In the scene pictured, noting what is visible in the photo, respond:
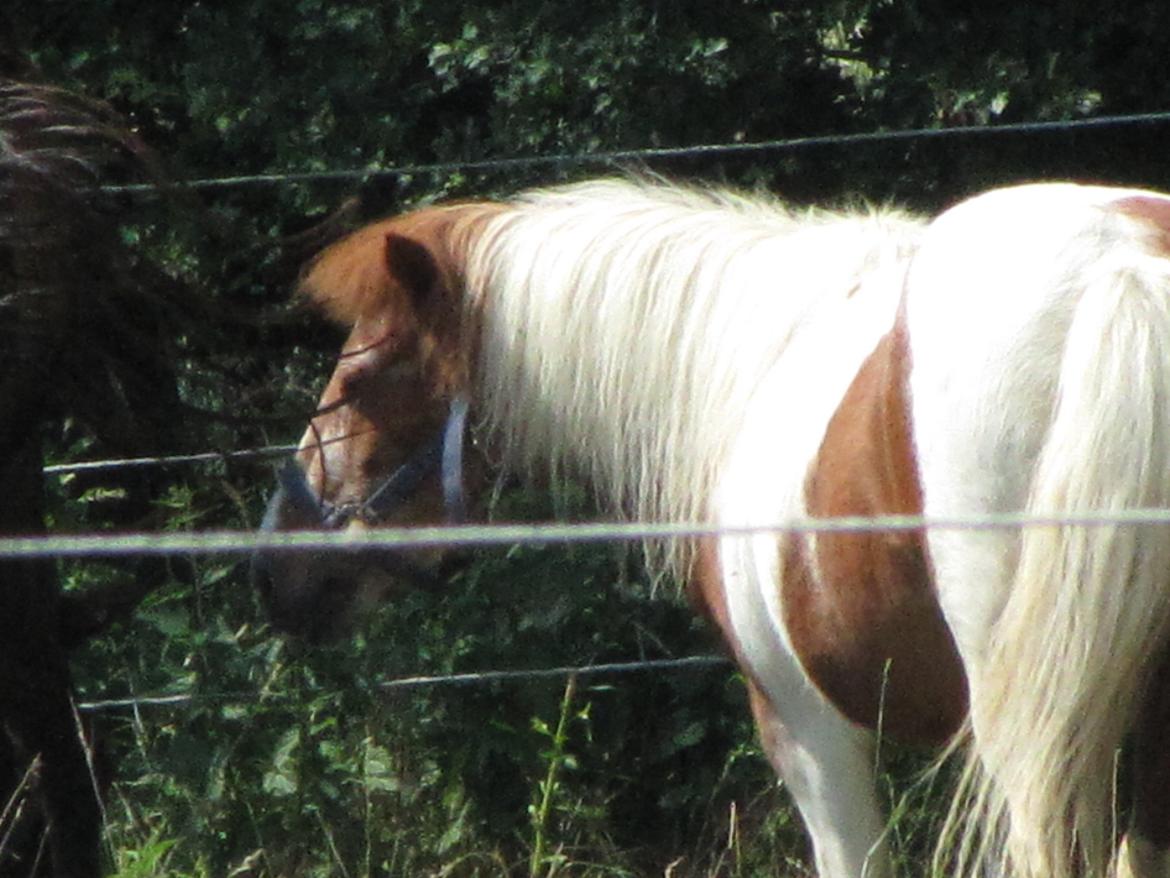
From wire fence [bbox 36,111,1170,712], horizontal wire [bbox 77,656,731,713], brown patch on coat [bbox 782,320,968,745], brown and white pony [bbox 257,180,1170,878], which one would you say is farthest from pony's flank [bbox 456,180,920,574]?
horizontal wire [bbox 77,656,731,713]

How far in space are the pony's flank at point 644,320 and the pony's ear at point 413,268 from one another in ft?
0.24

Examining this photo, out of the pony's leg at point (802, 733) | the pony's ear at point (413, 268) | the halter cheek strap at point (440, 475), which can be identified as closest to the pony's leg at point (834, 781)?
the pony's leg at point (802, 733)

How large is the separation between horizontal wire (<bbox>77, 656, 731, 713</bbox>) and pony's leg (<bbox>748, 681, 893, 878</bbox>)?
1022 millimetres

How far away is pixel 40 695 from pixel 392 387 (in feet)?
2.50

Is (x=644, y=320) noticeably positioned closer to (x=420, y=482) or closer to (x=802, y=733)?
(x=420, y=482)

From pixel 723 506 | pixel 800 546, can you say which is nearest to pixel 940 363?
pixel 800 546

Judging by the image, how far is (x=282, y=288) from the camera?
464cm

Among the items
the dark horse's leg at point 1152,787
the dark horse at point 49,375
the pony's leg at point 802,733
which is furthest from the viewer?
the pony's leg at point 802,733

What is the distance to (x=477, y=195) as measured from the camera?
4.77 meters

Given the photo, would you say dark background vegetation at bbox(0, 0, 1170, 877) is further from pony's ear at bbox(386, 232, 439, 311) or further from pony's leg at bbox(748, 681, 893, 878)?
pony's leg at bbox(748, 681, 893, 878)

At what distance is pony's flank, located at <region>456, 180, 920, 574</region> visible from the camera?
288 cm

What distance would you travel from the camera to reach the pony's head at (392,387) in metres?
→ 3.16

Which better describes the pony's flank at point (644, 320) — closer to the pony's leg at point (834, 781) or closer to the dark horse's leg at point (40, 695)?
the pony's leg at point (834, 781)

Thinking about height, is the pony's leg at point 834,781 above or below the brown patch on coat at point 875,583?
below
